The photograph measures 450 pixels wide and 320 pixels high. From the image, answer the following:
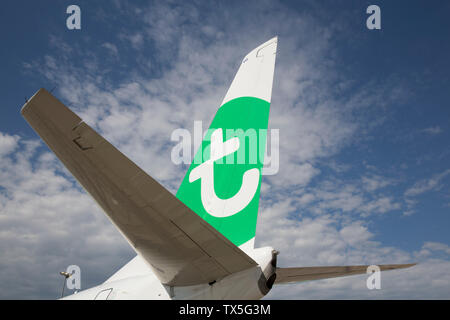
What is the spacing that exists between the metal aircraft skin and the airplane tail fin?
0.08 feet

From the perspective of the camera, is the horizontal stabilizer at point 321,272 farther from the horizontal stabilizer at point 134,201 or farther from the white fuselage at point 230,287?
the horizontal stabilizer at point 134,201

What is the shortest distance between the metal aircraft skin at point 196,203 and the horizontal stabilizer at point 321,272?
0.06 feet

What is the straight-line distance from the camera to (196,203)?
7957mm

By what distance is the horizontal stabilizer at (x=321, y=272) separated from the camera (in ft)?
18.7

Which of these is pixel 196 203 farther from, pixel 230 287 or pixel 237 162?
pixel 230 287

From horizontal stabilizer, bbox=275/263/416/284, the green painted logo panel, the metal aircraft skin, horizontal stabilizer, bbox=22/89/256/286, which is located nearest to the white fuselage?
the metal aircraft skin

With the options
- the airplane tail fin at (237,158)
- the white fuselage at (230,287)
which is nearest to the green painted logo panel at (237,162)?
the airplane tail fin at (237,158)

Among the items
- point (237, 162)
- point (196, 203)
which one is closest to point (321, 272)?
point (237, 162)

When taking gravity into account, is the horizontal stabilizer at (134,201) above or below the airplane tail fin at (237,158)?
below

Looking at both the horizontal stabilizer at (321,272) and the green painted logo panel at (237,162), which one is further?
the green painted logo panel at (237,162)

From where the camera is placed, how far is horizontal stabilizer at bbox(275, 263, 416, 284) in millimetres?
5695

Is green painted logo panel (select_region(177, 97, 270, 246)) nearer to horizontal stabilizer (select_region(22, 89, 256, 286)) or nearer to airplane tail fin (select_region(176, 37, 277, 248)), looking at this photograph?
airplane tail fin (select_region(176, 37, 277, 248))
